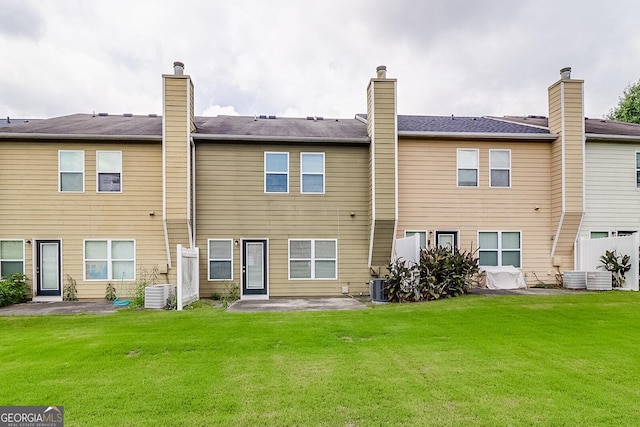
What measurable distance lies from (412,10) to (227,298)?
36.7 feet

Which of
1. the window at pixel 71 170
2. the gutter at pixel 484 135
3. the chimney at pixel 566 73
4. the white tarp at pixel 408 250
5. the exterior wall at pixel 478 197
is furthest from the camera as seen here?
the chimney at pixel 566 73

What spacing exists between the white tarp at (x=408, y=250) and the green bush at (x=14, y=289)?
10.6 m

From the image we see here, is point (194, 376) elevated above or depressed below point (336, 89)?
below

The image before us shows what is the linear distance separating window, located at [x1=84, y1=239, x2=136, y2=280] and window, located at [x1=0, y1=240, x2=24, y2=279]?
1759 millimetres

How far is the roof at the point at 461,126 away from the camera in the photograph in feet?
37.6

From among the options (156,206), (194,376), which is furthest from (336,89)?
(194,376)

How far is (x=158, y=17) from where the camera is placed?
39.0 feet

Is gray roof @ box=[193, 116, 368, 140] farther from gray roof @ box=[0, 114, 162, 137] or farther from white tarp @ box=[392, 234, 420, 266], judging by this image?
→ white tarp @ box=[392, 234, 420, 266]

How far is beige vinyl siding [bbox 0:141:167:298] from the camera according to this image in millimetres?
10203

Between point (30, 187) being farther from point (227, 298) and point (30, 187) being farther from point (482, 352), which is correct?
point (482, 352)

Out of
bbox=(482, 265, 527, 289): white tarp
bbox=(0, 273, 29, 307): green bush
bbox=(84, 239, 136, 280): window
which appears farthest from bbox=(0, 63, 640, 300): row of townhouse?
bbox=(482, 265, 527, 289): white tarp

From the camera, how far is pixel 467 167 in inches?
451

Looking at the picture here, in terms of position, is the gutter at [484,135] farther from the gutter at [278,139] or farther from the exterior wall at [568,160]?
the gutter at [278,139]

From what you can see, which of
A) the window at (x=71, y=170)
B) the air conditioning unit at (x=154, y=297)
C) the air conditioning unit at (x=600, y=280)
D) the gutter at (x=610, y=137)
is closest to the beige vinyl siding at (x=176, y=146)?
the air conditioning unit at (x=154, y=297)
